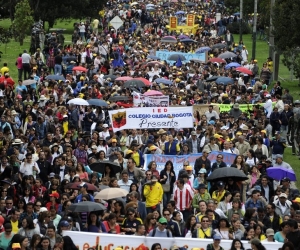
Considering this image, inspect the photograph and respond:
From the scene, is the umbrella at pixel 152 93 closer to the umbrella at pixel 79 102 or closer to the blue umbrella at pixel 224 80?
the umbrella at pixel 79 102

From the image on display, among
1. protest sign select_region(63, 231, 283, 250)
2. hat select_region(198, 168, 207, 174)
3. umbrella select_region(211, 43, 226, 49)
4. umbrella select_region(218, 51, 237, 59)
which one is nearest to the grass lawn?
umbrella select_region(211, 43, 226, 49)

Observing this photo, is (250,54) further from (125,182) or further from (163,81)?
(125,182)

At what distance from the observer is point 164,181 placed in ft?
76.0

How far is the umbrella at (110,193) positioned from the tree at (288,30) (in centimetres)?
2316

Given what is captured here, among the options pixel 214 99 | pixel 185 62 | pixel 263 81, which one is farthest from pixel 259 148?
pixel 185 62

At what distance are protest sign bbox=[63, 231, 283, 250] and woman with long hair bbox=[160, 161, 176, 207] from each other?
4.09m

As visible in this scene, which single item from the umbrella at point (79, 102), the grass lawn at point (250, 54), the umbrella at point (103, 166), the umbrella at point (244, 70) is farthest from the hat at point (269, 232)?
the umbrella at point (244, 70)

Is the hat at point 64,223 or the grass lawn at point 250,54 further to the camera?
the grass lawn at point 250,54

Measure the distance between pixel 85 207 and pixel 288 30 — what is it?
26.5 m

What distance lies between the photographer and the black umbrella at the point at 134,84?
119ft

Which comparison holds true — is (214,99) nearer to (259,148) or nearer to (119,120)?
(119,120)

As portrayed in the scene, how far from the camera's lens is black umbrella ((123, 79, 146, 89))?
36.2 meters

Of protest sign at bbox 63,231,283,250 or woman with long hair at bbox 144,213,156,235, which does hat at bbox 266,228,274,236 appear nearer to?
protest sign at bbox 63,231,283,250

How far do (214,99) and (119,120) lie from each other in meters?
6.14
